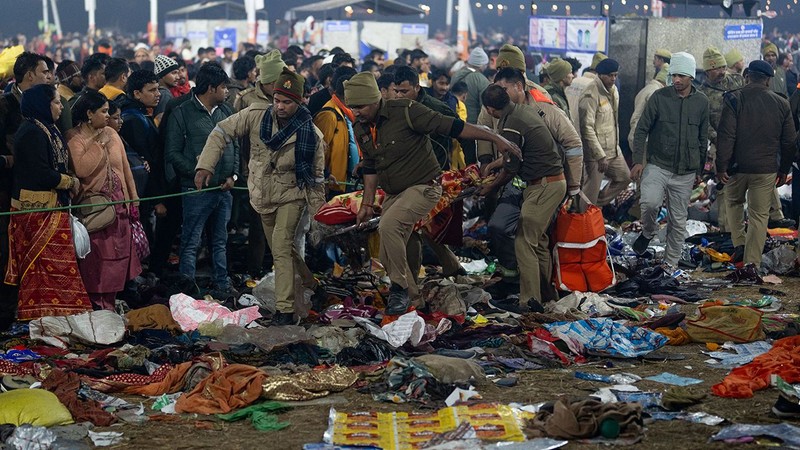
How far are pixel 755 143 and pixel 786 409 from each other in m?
5.42

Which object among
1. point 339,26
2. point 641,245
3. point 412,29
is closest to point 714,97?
point 641,245

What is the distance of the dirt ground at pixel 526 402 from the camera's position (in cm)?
674

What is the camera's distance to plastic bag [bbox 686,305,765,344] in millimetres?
9047

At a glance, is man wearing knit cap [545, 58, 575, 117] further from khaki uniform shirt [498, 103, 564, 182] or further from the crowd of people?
khaki uniform shirt [498, 103, 564, 182]

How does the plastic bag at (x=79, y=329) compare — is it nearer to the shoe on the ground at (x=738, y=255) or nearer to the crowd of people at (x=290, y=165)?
the crowd of people at (x=290, y=165)

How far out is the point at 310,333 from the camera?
29.9 feet

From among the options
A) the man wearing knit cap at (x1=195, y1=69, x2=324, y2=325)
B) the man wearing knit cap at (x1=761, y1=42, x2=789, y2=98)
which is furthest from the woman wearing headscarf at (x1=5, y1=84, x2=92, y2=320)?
the man wearing knit cap at (x1=761, y1=42, x2=789, y2=98)

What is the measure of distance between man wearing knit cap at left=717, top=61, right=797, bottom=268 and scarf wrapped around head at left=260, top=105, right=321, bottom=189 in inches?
173

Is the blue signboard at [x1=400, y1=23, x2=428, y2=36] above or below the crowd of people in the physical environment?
above

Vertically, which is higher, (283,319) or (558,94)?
(558,94)

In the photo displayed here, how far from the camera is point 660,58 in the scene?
17609 millimetres

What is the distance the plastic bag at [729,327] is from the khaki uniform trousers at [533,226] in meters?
1.58

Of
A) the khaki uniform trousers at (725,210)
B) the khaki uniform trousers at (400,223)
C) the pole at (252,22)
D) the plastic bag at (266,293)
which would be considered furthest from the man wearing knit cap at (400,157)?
the pole at (252,22)

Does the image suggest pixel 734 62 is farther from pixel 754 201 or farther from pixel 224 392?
pixel 224 392
